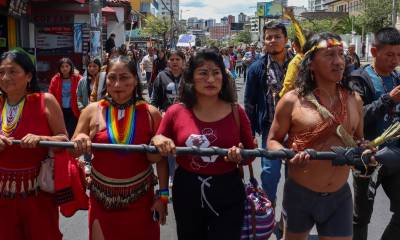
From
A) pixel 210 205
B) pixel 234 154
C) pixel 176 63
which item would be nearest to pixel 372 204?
pixel 210 205

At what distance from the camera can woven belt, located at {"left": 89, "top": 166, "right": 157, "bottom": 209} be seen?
3.19 m

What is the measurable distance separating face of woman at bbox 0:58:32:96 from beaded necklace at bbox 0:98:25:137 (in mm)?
97

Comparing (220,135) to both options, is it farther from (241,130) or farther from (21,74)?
(21,74)

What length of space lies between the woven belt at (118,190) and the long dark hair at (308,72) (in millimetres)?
1150

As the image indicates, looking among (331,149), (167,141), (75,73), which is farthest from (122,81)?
(75,73)

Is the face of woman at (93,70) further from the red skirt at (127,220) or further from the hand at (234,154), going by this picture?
the hand at (234,154)

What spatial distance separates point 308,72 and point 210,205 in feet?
3.48

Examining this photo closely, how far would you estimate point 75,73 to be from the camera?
28.1 feet

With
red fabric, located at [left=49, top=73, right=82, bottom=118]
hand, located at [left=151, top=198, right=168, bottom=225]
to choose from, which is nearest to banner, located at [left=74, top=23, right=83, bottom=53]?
red fabric, located at [left=49, top=73, right=82, bottom=118]

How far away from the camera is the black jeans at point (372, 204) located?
383cm

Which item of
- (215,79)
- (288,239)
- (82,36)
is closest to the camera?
(215,79)

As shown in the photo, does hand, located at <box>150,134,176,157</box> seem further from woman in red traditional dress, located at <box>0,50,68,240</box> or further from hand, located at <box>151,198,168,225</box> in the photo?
woman in red traditional dress, located at <box>0,50,68,240</box>

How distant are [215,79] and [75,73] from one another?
5.77 m

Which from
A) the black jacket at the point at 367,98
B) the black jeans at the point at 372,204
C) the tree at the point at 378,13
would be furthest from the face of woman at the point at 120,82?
the tree at the point at 378,13
